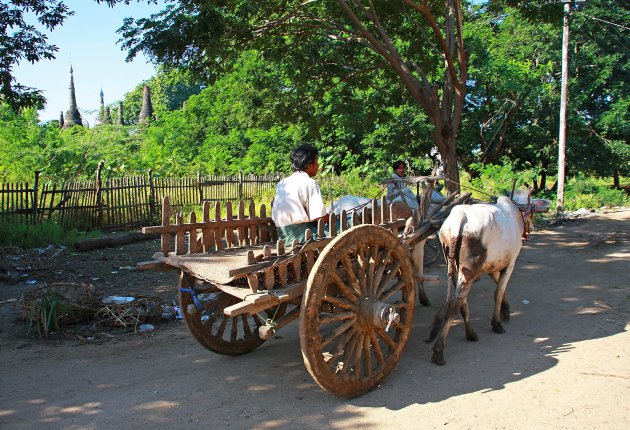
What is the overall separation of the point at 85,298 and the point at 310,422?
359cm

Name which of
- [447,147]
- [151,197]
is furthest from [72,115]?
[447,147]

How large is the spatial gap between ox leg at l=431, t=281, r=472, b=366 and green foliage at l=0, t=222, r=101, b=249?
8.59 metres

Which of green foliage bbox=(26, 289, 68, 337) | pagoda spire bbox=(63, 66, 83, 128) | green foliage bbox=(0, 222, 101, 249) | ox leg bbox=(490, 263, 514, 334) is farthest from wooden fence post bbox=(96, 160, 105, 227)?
pagoda spire bbox=(63, 66, 83, 128)

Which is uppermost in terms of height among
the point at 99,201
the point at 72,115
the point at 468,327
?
the point at 72,115

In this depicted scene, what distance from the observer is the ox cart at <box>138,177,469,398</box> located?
3504 mm

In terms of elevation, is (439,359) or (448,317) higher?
(448,317)

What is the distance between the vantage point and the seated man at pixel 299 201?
4.16 meters

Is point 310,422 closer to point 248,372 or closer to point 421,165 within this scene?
point 248,372

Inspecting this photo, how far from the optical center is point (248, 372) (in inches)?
171

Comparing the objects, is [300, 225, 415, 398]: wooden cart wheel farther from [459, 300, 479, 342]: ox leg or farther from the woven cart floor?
[459, 300, 479, 342]: ox leg

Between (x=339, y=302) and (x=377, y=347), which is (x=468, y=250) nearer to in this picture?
(x=377, y=347)

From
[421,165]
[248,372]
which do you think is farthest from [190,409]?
[421,165]

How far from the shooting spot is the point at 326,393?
394cm

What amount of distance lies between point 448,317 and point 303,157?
1900mm
